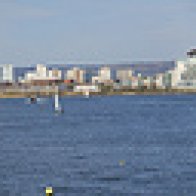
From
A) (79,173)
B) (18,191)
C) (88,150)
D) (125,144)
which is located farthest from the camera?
(125,144)

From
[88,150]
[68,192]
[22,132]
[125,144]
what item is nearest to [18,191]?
[68,192]

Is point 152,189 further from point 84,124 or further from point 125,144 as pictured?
point 84,124

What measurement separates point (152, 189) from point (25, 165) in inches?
376

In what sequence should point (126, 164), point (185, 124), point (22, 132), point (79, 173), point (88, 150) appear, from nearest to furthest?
point (79, 173) < point (126, 164) < point (88, 150) < point (22, 132) < point (185, 124)

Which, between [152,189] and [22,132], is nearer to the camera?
[152,189]

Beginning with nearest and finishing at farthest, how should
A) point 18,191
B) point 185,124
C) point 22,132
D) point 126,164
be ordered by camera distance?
point 18,191, point 126,164, point 22,132, point 185,124

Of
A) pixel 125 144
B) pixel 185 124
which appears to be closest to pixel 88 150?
pixel 125 144

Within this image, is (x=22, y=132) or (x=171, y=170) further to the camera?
(x=22, y=132)

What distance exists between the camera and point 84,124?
287 ft

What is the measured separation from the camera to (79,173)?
45.1 m

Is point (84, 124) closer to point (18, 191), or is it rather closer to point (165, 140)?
point (165, 140)

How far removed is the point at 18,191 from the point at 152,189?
197 inches

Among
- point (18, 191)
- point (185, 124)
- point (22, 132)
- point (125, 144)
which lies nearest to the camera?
point (18, 191)

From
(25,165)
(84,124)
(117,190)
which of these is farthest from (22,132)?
(117,190)
